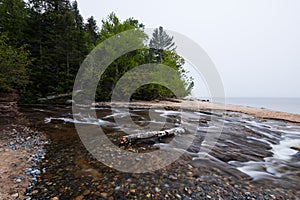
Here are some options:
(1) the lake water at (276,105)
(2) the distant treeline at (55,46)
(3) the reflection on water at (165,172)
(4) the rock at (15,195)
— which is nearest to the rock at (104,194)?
(3) the reflection on water at (165,172)

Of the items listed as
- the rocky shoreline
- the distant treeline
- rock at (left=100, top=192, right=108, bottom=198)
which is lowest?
rock at (left=100, top=192, right=108, bottom=198)

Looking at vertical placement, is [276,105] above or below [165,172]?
Result: above

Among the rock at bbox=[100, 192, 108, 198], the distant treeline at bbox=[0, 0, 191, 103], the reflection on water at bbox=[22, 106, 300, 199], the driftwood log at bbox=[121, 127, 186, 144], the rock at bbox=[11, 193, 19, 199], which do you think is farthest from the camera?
the distant treeline at bbox=[0, 0, 191, 103]

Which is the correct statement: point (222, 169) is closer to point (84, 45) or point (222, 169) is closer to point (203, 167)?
point (203, 167)

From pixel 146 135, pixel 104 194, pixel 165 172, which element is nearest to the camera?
pixel 104 194

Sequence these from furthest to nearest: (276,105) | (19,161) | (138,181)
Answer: (276,105) < (19,161) < (138,181)

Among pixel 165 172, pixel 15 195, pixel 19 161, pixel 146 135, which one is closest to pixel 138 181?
Answer: pixel 165 172

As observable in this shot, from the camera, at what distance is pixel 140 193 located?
9.02 feet

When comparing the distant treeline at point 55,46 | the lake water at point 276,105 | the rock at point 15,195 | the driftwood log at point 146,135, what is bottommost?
the rock at point 15,195

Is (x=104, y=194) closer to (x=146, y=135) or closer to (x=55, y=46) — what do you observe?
(x=146, y=135)

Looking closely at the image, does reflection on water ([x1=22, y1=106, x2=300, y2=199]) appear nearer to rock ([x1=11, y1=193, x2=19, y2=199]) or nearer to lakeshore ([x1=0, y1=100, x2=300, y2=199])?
lakeshore ([x1=0, y1=100, x2=300, y2=199])

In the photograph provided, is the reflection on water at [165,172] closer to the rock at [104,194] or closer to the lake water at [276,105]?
the rock at [104,194]

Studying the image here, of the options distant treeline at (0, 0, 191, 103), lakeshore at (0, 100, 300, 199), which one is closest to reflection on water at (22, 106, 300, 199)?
lakeshore at (0, 100, 300, 199)

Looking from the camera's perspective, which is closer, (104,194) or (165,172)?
(104,194)
